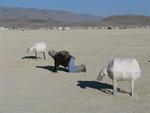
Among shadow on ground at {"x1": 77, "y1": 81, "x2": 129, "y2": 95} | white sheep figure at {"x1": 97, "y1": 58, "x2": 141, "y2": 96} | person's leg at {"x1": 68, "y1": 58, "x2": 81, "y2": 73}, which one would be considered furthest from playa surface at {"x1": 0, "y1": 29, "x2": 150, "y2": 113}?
white sheep figure at {"x1": 97, "y1": 58, "x2": 141, "y2": 96}

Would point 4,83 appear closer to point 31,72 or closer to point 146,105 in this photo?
point 31,72

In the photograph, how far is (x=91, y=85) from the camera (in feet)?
52.1

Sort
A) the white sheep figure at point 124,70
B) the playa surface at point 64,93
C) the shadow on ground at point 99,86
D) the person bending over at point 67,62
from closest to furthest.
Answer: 1. the playa surface at point 64,93
2. the white sheep figure at point 124,70
3. the shadow on ground at point 99,86
4. the person bending over at point 67,62

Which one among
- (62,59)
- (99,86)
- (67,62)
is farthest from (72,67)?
(99,86)

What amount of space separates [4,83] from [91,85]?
2.98m

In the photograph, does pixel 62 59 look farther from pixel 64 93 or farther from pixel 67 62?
pixel 64 93

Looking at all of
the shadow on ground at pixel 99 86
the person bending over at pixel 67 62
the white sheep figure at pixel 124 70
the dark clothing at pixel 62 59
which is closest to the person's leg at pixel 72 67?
the person bending over at pixel 67 62

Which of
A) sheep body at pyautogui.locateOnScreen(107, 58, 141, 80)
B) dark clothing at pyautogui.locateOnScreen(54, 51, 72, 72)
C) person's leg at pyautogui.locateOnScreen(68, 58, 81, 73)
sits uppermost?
sheep body at pyautogui.locateOnScreen(107, 58, 141, 80)

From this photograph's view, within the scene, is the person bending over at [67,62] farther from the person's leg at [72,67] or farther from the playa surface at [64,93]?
the playa surface at [64,93]

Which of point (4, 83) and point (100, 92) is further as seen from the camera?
point (4, 83)

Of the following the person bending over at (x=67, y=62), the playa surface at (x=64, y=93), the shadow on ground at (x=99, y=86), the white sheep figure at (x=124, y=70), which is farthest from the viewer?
the person bending over at (x=67, y=62)

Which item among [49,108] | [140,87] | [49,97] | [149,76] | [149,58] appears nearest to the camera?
[49,108]

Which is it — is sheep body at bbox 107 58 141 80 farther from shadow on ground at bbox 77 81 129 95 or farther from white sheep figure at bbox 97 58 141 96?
shadow on ground at bbox 77 81 129 95

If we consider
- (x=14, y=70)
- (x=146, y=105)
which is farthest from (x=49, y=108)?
(x=14, y=70)
